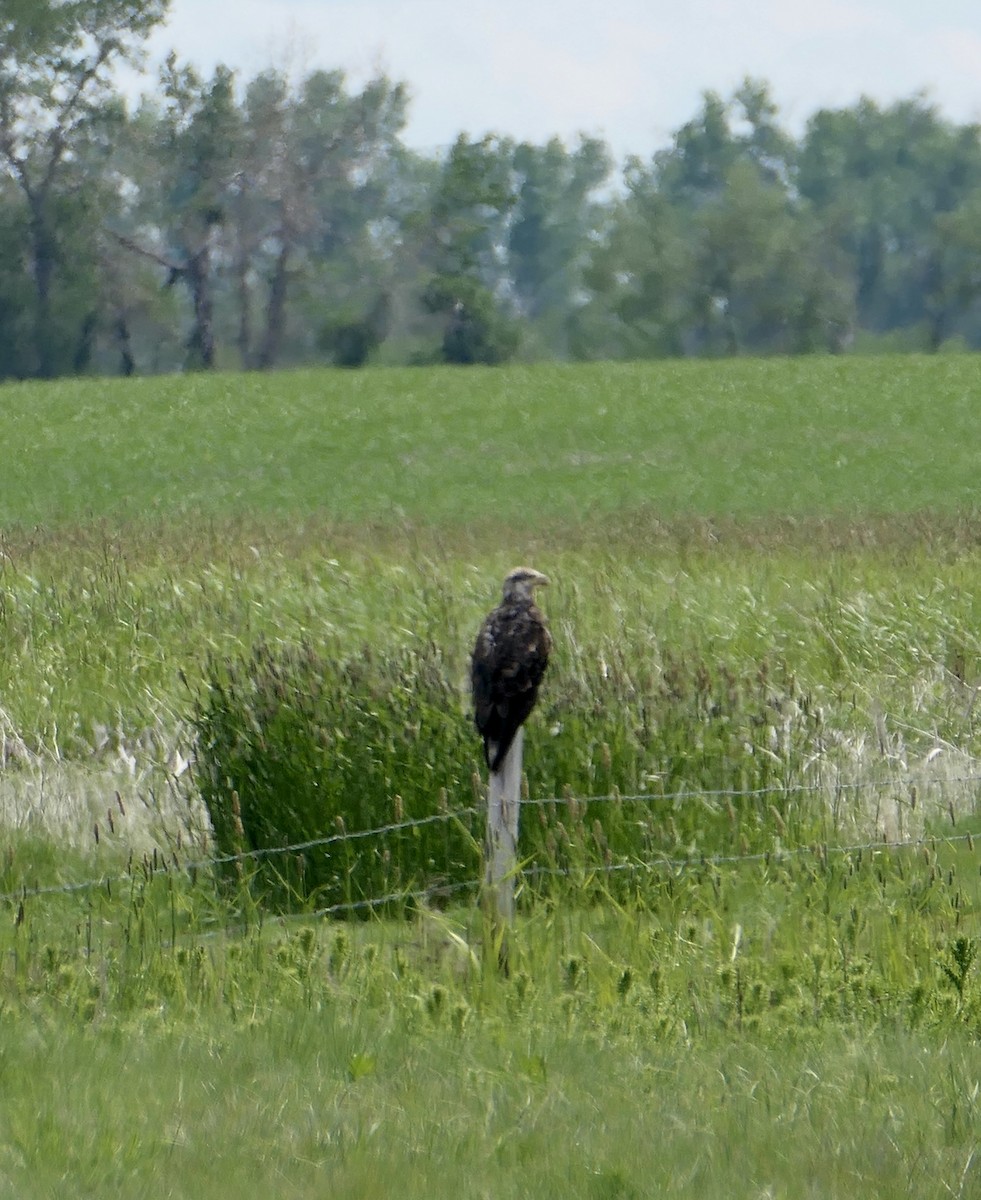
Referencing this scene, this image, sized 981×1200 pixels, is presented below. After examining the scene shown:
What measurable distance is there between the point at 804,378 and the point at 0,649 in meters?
31.3

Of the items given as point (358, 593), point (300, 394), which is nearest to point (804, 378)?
A: point (300, 394)

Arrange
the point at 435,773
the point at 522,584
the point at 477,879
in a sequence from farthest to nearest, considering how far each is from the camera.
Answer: the point at 435,773, the point at 477,879, the point at 522,584

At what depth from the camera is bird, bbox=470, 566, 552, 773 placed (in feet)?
18.7

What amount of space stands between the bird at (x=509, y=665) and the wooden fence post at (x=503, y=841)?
0.04 metres

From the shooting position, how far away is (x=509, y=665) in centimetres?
570

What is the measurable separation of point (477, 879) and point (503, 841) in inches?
48.8

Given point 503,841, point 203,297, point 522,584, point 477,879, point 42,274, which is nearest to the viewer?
point 503,841

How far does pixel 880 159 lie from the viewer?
89562mm

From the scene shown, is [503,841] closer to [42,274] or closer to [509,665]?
[509,665]

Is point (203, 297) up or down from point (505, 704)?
up

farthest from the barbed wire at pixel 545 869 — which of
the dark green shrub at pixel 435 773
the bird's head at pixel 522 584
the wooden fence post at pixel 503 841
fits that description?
the bird's head at pixel 522 584

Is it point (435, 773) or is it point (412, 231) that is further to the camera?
point (412, 231)

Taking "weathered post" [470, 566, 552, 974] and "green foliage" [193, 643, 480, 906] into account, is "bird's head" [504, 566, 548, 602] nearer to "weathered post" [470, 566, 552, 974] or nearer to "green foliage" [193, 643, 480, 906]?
"weathered post" [470, 566, 552, 974]

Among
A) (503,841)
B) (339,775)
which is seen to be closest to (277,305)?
(339,775)
